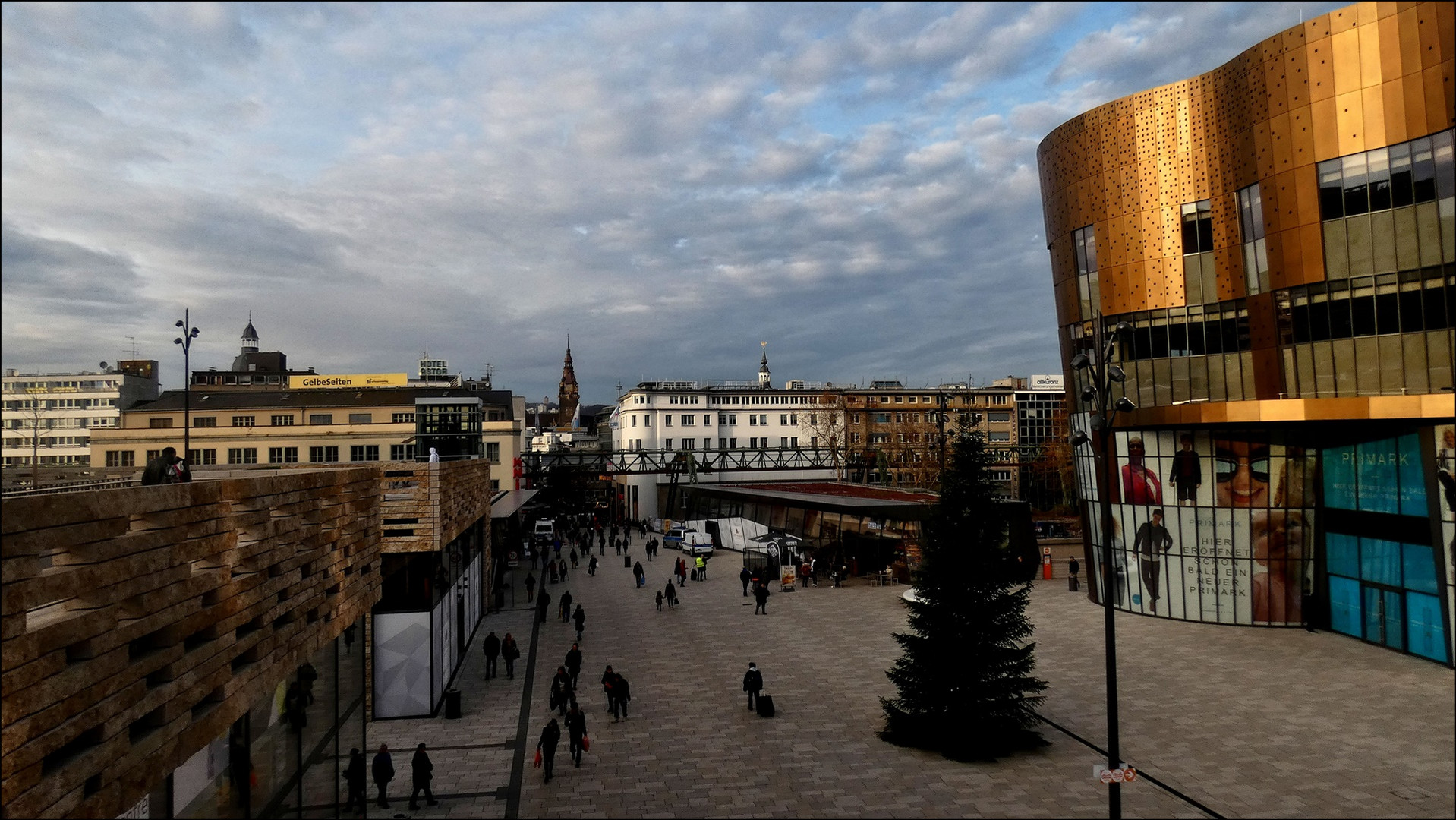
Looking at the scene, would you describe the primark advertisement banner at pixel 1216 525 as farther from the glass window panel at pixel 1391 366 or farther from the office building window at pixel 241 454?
the office building window at pixel 241 454

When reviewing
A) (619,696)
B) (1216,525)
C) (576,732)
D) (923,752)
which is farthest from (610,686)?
(1216,525)

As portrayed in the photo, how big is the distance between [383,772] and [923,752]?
1126 centimetres

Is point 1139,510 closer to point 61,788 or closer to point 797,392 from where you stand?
point 61,788

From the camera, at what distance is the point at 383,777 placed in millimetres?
16438

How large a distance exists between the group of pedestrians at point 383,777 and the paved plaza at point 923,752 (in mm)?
407

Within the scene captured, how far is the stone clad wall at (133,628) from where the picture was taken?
6.44 metres

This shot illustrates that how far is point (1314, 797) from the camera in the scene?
51.8 feet

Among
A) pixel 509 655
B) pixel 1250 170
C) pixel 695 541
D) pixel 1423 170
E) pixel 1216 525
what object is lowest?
pixel 695 541

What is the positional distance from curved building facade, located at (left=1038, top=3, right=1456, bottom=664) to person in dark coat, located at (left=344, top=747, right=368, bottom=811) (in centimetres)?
1887

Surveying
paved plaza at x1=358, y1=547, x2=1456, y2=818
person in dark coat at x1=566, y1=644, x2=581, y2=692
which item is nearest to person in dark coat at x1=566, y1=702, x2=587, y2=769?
paved plaza at x1=358, y1=547, x2=1456, y2=818

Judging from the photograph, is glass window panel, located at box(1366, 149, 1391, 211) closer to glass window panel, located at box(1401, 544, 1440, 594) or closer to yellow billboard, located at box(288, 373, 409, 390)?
glass window panel, located at box(1401, 544, 1440, 594)

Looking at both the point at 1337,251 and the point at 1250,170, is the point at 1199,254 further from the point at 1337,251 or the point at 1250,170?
the point at 1337,251

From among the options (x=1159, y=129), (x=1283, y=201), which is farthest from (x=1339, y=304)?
(x=1159, y=129)

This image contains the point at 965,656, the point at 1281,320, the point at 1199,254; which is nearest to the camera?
the point at 965,656
